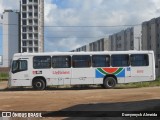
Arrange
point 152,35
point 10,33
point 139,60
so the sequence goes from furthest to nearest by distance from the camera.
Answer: point 10,33, point 152,35, point 139,60

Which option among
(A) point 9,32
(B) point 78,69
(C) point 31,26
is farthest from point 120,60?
(A) point 9,32

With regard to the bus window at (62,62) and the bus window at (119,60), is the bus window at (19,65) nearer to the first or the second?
the bus window at (62,62)

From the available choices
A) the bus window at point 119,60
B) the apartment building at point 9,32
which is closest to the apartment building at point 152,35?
the apartment building at point 9,32

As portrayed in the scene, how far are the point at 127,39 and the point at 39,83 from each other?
312ft

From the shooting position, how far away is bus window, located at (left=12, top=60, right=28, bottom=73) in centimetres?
2956

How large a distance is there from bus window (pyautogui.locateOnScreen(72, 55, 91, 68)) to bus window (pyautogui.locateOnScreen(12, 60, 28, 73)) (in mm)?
3330

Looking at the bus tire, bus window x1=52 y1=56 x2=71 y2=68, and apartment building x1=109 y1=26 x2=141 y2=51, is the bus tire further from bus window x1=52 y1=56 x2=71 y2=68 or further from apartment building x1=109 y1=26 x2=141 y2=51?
apartment building x1=109 y1=26 x2=141 y2=51

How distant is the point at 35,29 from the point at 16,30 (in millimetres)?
5267

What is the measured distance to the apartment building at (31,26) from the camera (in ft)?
336

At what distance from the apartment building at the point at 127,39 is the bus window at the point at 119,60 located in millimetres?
80383

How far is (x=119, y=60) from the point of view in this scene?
30234 mm

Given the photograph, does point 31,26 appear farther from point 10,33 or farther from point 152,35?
point 152,35

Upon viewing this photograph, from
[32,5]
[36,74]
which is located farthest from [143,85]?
[32,5]

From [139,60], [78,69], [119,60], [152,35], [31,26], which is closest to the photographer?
[78,69]
